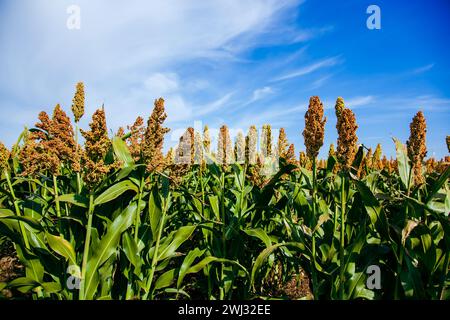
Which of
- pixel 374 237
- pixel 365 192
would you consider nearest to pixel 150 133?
pixel 365 192

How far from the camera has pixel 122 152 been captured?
273cm

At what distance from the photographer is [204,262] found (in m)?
2.69

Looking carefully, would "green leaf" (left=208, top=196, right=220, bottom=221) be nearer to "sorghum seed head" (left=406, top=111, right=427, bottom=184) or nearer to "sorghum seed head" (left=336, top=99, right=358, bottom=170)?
"sorghum seed head" (left=336, top=99, right=358, bottom=170)

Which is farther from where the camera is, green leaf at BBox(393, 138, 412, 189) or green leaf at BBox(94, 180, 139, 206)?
green leaf at BBox(393, 138, 412, 189)

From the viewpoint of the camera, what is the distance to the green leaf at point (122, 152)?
270cm

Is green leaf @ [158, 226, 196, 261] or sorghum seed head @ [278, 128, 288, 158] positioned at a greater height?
sorghum seed head @ [278, 128, 288, 158]

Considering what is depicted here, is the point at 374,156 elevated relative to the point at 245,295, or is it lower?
elevated

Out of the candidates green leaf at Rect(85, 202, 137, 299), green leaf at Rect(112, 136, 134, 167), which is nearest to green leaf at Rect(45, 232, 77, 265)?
green leaf at Rect(85, 202, 137, 299)

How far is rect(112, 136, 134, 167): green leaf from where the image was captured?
8.85 ft

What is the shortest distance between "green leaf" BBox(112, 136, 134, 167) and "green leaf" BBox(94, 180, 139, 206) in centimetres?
28

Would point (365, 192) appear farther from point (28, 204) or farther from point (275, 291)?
point (28, 204)

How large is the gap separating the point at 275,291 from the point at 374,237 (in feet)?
5.84

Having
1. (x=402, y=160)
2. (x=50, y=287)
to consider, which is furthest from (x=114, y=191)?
(x=402, y=160)

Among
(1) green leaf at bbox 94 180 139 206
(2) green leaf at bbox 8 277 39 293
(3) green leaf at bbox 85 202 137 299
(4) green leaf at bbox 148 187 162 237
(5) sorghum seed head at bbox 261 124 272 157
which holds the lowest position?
(2) green leaf at bbox 8 277 39 293
